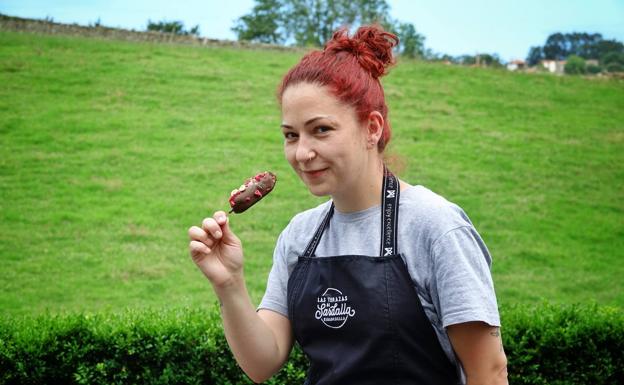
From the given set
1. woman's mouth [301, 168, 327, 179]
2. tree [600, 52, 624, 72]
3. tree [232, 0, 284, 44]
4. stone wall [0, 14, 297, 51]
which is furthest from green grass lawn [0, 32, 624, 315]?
tree [232, 0, 284, 44]

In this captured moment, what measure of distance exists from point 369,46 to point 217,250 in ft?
2.71

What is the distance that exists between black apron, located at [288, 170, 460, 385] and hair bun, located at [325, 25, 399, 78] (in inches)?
15.1

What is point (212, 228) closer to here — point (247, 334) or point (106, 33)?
point (247, 334)

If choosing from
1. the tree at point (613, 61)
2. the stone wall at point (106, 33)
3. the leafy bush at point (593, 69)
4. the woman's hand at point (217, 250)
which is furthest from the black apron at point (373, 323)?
the tree at point (613, 61)

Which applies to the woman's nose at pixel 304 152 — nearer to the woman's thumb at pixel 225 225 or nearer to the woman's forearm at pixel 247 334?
the woman's thumb at pixel 225 225

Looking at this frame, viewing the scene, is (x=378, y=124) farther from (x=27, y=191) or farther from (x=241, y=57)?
(x=241, y=57)

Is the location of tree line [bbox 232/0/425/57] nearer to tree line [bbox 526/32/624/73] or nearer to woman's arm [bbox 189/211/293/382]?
tree line [bbox 526/32/624/73]

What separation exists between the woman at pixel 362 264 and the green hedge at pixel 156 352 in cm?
201

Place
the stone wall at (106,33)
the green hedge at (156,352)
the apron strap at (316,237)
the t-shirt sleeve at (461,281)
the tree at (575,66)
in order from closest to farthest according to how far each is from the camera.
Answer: the t-shirt sleeve at (461,281)
the apron strap at (316,237)
the green hedge at (156,352)
the stone wall at (106,33)
the tree at (575,66)

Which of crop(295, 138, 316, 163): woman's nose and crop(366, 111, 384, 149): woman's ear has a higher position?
crop(366, 111, 384, 149): woman's ear

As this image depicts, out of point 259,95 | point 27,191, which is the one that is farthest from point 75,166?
point 259,95

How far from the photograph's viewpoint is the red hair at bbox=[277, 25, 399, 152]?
197 centimetres

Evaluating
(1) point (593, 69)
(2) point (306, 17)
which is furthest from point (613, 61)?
(2) point (306, 17)

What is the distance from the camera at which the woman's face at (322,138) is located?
76.6 inches
